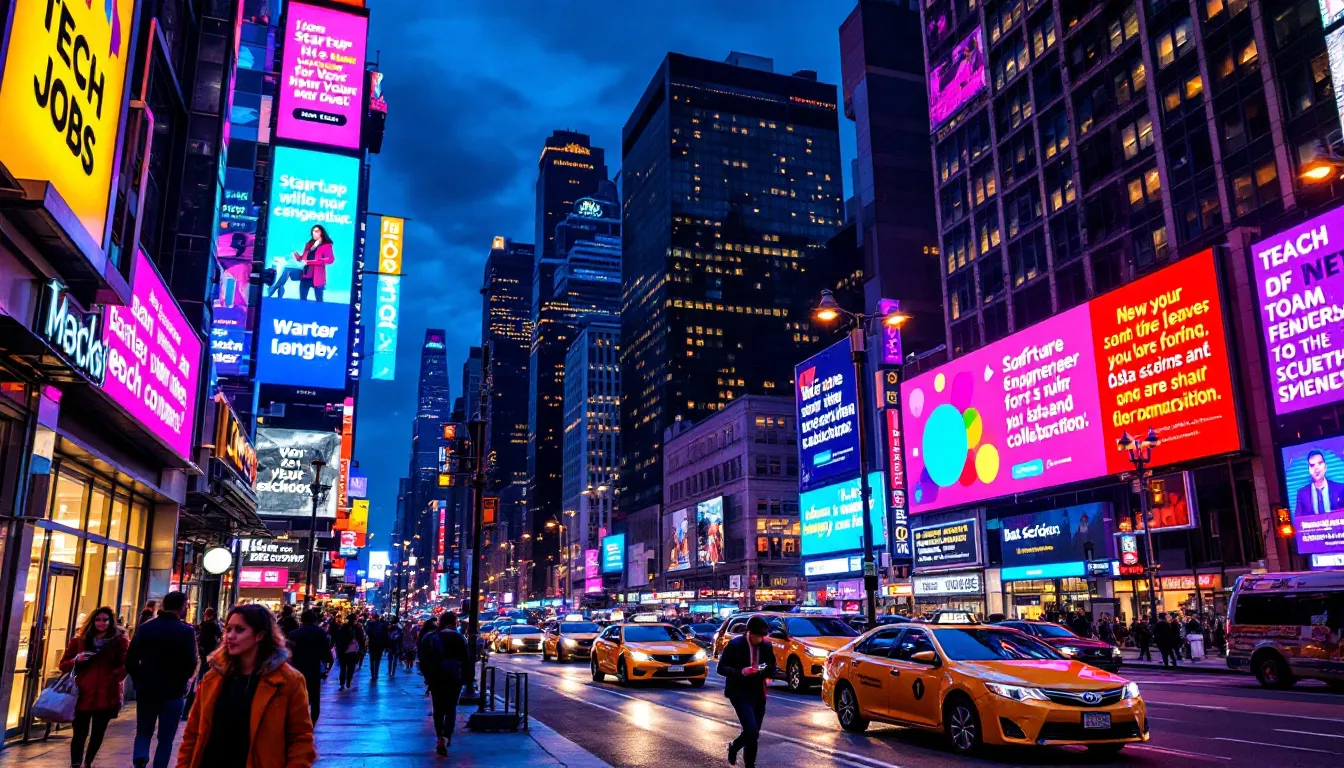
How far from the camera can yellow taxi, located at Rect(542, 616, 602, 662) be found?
37.8 metres

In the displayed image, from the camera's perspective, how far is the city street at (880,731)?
468 inches

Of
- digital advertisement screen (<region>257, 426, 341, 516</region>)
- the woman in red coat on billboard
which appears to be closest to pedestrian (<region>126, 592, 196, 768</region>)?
the woman in red coat on billboard

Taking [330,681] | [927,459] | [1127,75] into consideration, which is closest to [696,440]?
[927,459]

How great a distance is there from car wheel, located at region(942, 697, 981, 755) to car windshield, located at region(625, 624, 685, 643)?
13.8 metres

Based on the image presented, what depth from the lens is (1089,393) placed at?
55.0m

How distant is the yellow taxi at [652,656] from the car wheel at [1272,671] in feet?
45.7

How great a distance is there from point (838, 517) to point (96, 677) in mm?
78491

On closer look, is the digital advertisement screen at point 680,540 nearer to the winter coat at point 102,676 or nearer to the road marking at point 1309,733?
the road marking at point 1309,733

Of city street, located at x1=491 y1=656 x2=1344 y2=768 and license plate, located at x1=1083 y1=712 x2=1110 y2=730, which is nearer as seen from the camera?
license plate, located at x1=1083 y1=712 x2=1110 y2=730

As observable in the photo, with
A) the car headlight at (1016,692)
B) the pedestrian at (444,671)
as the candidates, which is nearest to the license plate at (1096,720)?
the car headlight at (1016,692)

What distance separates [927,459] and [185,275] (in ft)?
197

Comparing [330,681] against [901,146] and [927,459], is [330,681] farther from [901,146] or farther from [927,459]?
[901,146]

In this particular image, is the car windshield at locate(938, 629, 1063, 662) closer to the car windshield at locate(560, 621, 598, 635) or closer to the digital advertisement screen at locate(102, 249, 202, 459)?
the digital advertisement screen at locate(102, 249, 202, 459)

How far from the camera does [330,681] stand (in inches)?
1165
